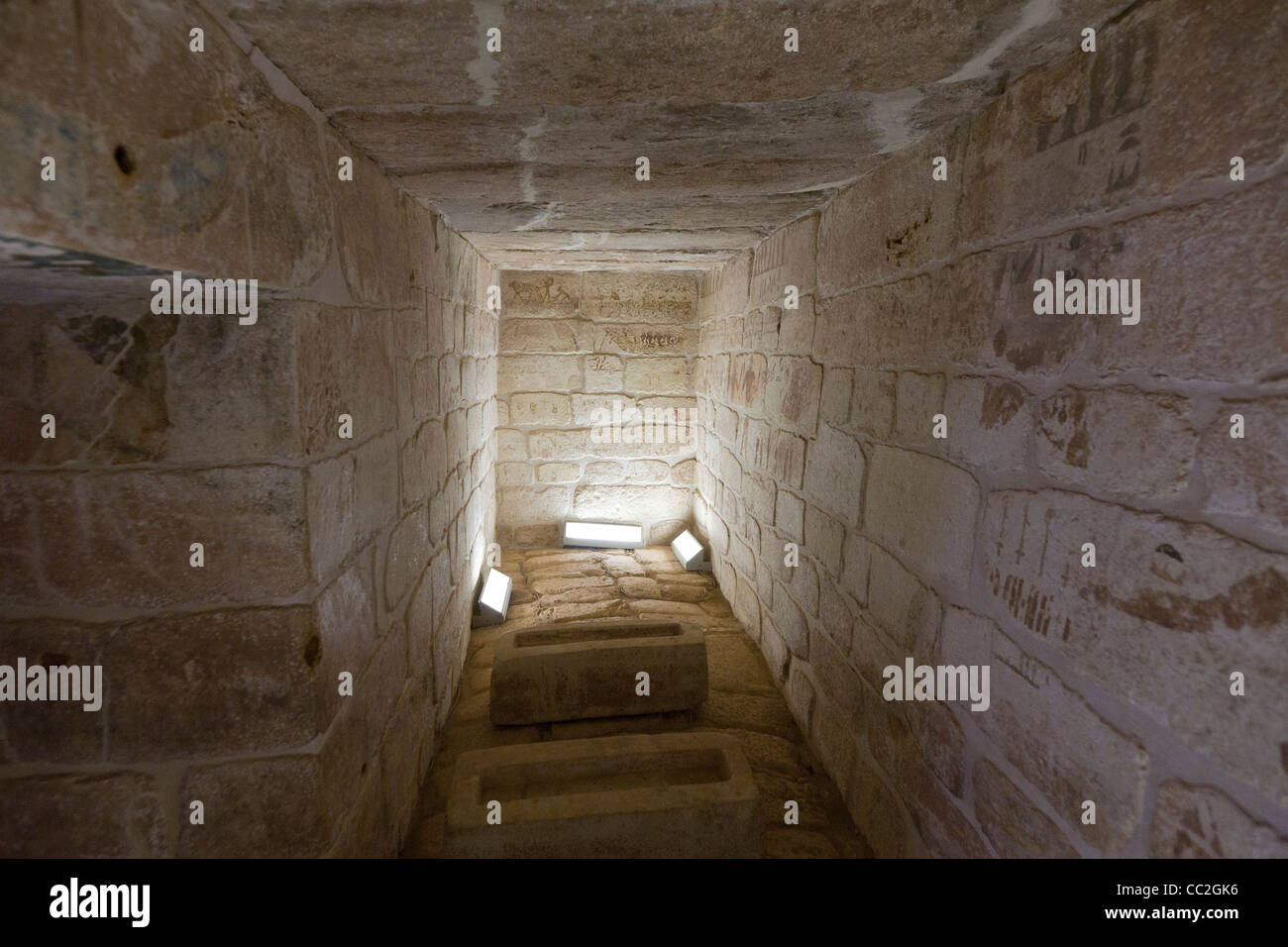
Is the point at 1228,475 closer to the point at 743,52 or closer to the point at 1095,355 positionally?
the point at 1095,355

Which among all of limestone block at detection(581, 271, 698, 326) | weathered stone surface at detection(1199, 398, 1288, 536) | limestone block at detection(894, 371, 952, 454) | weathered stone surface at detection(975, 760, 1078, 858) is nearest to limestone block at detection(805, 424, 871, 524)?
limestone block at detection(894, 371, 952, 454)

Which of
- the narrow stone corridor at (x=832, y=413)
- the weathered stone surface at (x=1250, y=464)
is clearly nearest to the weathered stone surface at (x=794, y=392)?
the narrow stone corridor at (x=832, y=413)

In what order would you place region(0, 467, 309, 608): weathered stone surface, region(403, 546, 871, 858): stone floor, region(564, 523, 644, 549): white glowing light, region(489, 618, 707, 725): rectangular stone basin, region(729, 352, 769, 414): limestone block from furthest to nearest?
region(564, 523, 644, 549): white glowing light
region(729, 352, 769, 414): limestone block
region(489, 618, 707, 725): rectangular stone basin
region(403, 546, 871, 858): stone floor
region(0, 467, 309, 608): weathered stone surface

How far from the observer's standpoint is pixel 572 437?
4.47m

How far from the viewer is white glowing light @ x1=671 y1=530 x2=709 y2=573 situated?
4105 millimetres

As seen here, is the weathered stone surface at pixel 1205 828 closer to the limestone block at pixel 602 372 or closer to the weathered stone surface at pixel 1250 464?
the weathered stone surface at pixel 1250 464

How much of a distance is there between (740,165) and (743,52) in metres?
0.67

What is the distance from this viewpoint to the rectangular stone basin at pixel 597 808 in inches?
63.1

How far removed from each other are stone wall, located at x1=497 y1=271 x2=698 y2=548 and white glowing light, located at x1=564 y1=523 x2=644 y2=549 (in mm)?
85

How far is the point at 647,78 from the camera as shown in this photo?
45.6 inches

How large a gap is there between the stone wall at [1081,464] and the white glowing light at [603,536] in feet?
8.49

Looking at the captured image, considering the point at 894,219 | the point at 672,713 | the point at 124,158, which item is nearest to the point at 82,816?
the point at 124,158

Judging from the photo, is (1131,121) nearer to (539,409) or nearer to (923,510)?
(923,510)

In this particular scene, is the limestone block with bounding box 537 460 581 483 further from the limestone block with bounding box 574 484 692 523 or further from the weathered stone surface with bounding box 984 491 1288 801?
the weathered stone surface with bounding box 984 491 1288 801
